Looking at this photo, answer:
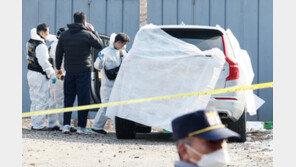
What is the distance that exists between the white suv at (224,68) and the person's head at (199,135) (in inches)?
183

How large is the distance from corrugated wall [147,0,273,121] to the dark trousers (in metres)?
4.33

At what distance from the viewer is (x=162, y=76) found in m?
7.43

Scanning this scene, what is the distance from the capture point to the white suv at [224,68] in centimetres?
736

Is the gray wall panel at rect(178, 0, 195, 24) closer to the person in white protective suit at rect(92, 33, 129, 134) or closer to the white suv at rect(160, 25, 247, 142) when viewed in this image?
the person in white protective suit at rect(92, 33, 129, 134)

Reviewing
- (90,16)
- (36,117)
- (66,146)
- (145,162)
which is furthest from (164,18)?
(145,162)

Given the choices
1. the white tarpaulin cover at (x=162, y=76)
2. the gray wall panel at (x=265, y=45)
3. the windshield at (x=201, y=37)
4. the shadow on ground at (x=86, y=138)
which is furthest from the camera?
the gray wall panel at (x=265, y=45)

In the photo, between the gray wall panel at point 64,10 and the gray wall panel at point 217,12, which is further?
the gray wall panel at point 64,10

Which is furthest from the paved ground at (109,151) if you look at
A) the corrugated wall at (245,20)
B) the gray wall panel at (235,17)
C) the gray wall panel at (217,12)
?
the gray wall panel at (217,12)

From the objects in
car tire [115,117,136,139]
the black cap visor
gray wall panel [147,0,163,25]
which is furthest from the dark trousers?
the black cap visor

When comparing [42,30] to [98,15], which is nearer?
[42,30]

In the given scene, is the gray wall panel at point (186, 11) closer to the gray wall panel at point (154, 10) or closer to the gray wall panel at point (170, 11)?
the gray wall panel at point (170, 11)

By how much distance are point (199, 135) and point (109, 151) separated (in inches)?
173

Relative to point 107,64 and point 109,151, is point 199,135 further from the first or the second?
point 107,64

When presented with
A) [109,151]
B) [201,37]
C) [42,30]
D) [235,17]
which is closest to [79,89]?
[42,30]
